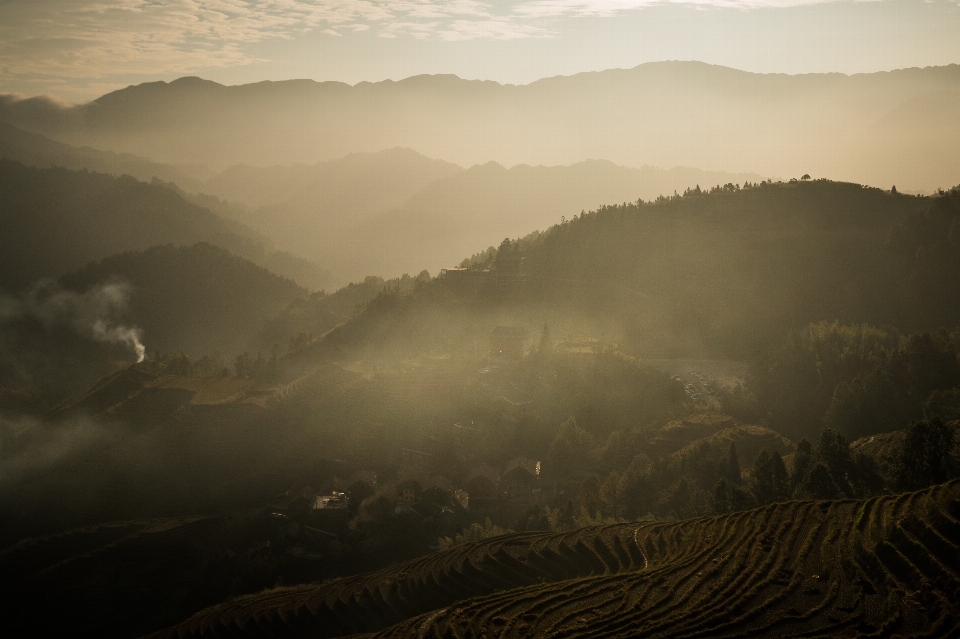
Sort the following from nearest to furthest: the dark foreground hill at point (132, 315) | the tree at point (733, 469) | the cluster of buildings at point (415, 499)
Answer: the tree at point (733, 469) < the cluster of buildings at point (415, 499) < the dark foreground hill at point (132, 315)

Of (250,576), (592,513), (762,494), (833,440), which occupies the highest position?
(833,440)

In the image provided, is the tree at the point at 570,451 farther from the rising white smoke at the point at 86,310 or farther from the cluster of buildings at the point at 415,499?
the rising white smoke at the point at 86,310

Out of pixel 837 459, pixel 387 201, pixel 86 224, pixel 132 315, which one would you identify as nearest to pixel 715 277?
pixel 837 459

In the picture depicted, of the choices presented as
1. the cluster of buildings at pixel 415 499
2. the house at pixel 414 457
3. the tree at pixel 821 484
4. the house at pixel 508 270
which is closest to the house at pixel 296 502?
the cluster of buildings at pixel 415 499

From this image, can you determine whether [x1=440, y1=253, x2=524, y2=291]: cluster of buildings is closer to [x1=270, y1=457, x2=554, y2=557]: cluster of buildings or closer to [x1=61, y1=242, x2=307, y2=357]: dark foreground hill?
[x1=61, y1=242, x2=307, y2=357]: dark foreground hill

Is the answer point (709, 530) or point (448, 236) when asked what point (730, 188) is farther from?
point (448, 236)

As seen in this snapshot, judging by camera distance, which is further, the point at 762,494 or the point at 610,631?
the point at 762,494

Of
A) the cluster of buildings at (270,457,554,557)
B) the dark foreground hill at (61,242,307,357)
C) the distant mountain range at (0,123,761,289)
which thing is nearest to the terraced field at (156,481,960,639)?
the cluster of buildings at (270,457,554,557)

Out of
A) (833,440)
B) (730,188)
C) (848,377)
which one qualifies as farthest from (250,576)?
(730,188)
